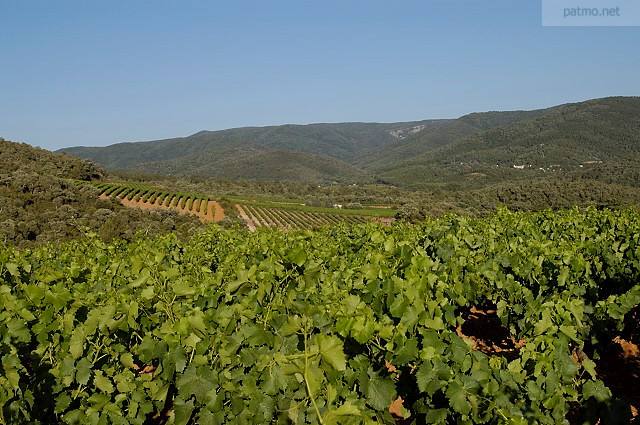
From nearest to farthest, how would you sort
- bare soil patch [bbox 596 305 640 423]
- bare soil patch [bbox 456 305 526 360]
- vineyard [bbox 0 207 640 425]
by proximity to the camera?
vineyard [bbox 0 207 640 425] < bare soil patch [bbox 596 305 640 423] < bare soil patch [bbox 456 305 526 360]

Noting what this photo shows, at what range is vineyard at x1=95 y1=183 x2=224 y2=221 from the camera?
53.1 metres

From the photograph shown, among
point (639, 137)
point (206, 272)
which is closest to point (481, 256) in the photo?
point (206, 272)

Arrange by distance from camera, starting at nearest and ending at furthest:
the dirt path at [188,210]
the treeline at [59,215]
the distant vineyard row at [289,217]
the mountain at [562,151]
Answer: the treeline at [59,215], the dirt path at [188,210], the distant vineyard row at [289,217], the mountain at [562,151]

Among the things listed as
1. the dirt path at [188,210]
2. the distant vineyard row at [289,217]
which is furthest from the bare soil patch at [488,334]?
the dirt path at [188,210]

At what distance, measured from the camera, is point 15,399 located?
321 centimetres

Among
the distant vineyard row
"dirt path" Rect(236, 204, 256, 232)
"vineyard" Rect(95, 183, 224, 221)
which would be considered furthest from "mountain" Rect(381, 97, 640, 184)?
"vineyard" Rect(95, 183, 224, 221)

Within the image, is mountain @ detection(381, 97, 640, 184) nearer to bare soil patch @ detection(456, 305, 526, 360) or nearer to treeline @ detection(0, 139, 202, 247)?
treeline @ detection(0, 139, 202, 247)

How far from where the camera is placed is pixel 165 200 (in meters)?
58.2

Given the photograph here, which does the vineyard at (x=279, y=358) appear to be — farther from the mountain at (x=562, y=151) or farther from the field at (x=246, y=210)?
the mountain at (x=562, y=151)

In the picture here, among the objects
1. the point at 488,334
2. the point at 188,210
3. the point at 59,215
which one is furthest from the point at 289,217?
the point at 488,334

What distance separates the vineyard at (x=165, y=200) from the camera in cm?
5312

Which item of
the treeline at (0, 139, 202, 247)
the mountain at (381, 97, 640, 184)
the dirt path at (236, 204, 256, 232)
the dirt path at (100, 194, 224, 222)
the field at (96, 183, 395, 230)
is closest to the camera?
the treeline at (0, 139, 202, 247)

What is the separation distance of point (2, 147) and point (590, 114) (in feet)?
766

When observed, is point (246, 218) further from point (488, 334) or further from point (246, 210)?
point (488, 334)
